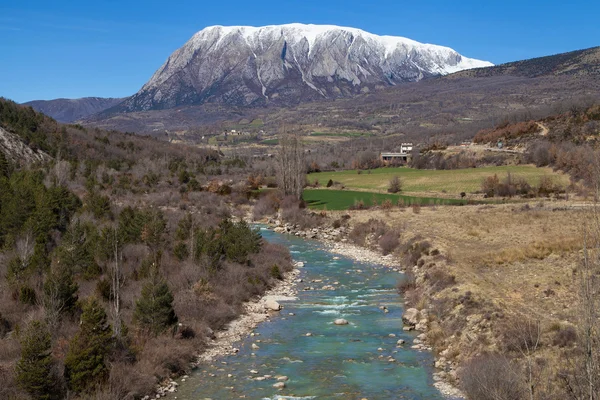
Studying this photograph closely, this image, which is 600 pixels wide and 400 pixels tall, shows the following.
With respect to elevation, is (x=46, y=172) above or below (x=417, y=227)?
above

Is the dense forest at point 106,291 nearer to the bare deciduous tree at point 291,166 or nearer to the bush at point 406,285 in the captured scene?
the bush at point 406,285

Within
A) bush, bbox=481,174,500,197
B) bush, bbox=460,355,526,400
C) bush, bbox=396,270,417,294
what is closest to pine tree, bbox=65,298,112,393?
bush, bbox=460,355,526,400

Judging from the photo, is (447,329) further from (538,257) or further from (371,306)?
(538,257)

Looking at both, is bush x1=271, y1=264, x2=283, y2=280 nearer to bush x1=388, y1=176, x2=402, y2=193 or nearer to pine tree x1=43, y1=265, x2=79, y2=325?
pine tree x1=43, y1=265, x2=79, y2=325

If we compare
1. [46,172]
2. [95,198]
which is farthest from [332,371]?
[46,172]

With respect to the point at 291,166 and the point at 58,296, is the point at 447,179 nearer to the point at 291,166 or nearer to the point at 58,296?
the point at 291,166

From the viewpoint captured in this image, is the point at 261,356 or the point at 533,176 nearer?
the point at 261,356

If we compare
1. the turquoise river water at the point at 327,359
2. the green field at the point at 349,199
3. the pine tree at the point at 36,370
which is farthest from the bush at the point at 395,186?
the pine tree at the point at 36,370
